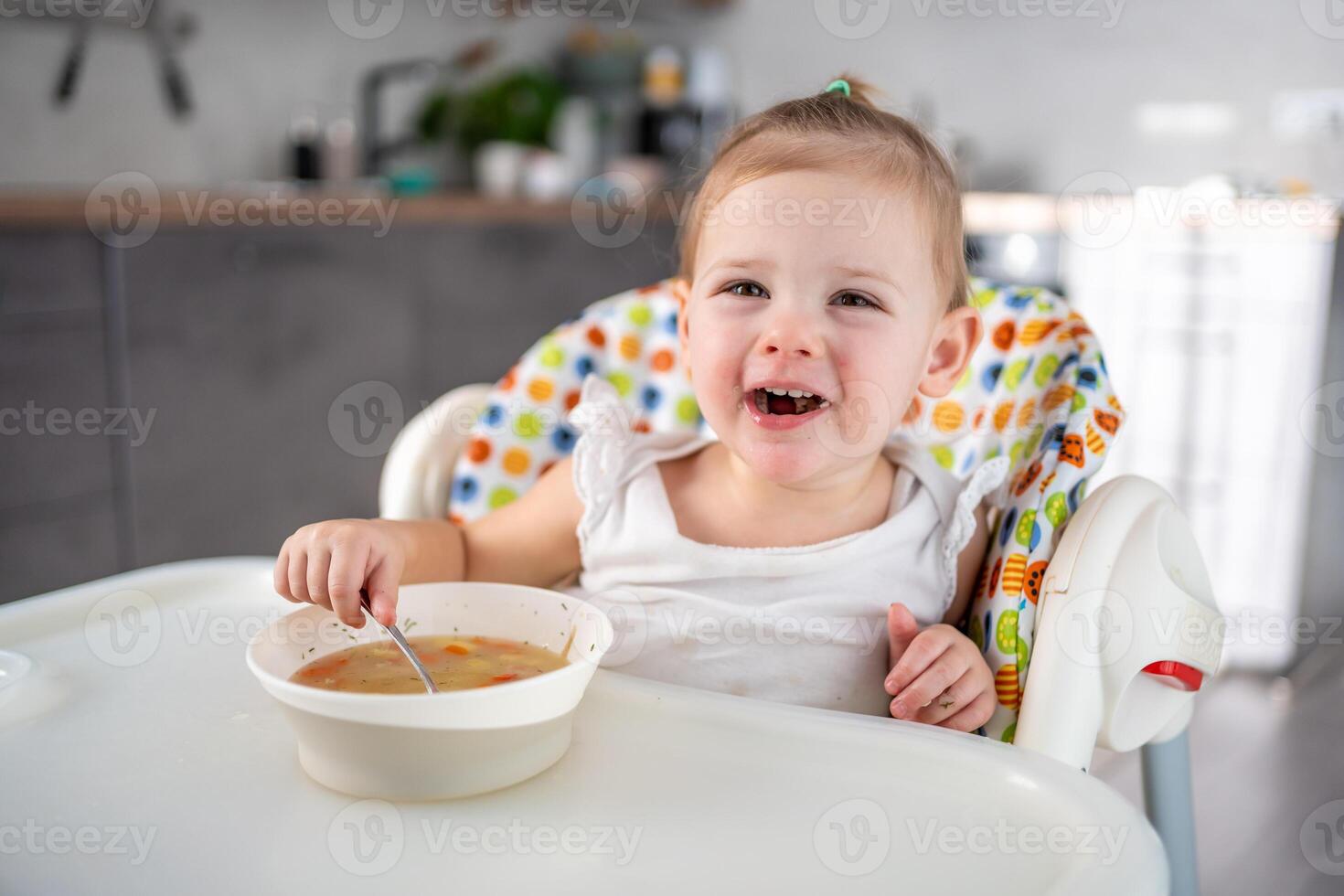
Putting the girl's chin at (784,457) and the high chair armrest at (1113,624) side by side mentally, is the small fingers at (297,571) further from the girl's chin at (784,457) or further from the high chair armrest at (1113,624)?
the high chair armrest at (1113,624)

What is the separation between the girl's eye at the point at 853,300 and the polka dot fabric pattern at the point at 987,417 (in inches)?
7.0

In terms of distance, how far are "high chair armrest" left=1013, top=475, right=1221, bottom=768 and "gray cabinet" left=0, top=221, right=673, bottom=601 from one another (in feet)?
6.00

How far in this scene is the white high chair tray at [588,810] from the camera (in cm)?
57

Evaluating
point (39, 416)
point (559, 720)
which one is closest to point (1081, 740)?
point (559, 720)

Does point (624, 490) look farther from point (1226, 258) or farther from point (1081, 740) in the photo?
point (1226, 258)

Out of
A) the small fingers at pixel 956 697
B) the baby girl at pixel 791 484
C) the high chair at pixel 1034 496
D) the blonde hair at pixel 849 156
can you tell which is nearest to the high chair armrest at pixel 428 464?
the high chair at pixel 1034 496

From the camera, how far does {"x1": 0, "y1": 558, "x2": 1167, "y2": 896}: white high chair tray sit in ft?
1.86

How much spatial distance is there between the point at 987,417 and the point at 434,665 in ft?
2.01

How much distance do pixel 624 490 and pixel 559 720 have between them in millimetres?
352

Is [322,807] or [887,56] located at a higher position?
[887,56]

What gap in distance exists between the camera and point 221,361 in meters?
2.34

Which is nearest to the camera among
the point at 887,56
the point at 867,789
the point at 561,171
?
the point at 867,789

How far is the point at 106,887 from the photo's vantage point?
1.78 feet

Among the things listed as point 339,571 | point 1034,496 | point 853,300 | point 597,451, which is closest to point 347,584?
point 339,571
